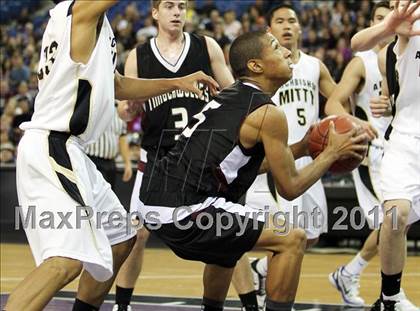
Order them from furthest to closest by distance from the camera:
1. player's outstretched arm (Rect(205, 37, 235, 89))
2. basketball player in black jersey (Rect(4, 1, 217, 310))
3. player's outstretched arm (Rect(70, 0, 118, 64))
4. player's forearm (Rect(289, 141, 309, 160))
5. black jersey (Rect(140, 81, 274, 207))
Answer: player's outstretched arm (Rect(205, 37, 235, 89)) → player's forearm (Rect(289, 141, 309, 160)) → black jersey (Rect(140, 81, 274, 207)) → player's outstretched arm (Rect(70, 0, 118, 64)) → basketball player in black jersey (Rect(4, 1, 217, 310))

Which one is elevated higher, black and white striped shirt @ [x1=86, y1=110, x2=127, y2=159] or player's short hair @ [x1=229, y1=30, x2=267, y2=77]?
player's short hair @ [x1=229, y1=30, x2=267, y2=77]

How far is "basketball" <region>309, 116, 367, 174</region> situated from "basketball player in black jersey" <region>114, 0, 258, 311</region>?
1.69 meters

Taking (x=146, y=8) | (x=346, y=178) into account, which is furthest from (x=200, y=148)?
(x=146, y=8)

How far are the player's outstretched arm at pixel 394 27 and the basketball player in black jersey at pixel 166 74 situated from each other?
129 cm

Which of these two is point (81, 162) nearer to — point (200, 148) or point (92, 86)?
point (92, 86)

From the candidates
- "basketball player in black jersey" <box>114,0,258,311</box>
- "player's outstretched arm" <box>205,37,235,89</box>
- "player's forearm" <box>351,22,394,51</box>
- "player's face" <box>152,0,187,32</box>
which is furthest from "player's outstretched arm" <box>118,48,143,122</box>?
"player's forearm" <box>351,22,394,51</box>

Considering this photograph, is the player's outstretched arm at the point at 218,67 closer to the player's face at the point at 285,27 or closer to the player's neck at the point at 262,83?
the player's face at the point at 285,27

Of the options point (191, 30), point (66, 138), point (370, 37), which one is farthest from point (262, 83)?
point (191, 30)

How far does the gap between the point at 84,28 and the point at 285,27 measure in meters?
3.63

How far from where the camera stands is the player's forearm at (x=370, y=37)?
676 cm

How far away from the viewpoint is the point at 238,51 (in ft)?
20.0

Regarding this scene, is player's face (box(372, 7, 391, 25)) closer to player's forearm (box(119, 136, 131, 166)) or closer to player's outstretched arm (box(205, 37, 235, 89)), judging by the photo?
player's outstretched arm (box(205, 37, 235, 89))

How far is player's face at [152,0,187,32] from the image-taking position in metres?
7.96

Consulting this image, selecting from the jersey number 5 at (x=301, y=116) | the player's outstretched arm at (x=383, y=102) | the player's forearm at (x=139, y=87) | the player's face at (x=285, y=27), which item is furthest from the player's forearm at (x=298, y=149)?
the player's face at (x=285, y=27)
